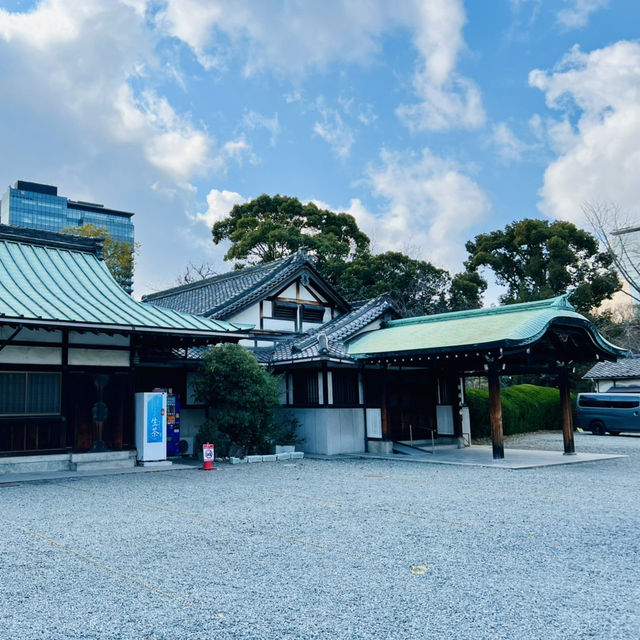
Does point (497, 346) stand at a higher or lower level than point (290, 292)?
lower

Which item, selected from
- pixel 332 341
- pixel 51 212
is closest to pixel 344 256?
pixel 332 341

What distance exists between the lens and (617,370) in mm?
30516

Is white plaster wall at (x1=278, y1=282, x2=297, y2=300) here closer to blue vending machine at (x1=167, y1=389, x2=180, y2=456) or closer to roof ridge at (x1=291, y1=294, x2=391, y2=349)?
roof ridge at (x1=291, y1=294, x2=391, y2=349)

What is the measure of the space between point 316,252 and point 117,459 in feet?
68.3

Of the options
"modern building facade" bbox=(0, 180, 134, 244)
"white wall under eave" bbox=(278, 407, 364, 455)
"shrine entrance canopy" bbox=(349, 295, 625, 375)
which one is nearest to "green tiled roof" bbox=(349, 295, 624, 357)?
"shrine entrance canopy" bbox=(349, 295, 625, 375)

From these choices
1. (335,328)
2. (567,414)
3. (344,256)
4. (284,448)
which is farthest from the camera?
(344,256)

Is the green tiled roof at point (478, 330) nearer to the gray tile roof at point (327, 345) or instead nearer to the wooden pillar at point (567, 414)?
the gray tile roof at point (327, 345)

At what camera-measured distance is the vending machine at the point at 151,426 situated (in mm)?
13344

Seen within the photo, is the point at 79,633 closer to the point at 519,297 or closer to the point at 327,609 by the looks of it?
the point at 327,609

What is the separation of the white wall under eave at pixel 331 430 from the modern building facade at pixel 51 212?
86737 millimetres

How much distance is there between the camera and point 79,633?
153 inches

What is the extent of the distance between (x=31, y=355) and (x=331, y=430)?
7.83 m

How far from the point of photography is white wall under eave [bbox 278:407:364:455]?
53.4 ft

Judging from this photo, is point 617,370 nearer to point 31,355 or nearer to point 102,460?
point 102,460
